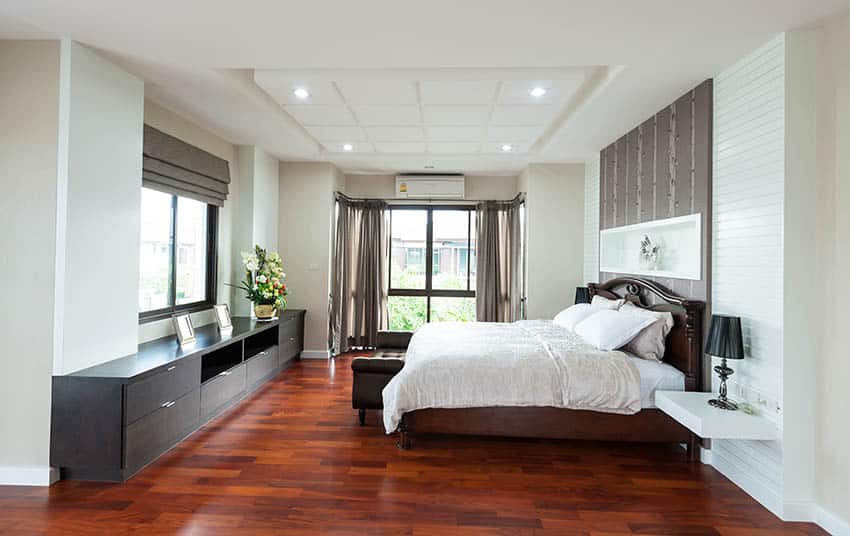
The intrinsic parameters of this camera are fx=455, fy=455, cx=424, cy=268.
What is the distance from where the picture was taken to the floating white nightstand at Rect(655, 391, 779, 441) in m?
2.43

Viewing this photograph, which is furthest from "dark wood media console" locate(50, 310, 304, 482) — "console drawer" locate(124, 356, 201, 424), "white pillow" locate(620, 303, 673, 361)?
"white pillow" locate(620, 303, 673, 361)

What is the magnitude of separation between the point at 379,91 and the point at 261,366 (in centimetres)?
291

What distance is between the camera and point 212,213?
484 centimetres

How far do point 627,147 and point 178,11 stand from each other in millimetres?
3883

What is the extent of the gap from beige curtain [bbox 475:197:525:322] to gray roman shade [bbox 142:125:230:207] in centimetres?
345

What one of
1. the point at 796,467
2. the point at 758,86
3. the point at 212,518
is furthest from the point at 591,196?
the point at 212,518

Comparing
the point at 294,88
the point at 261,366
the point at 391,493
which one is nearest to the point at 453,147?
the point at 294,88

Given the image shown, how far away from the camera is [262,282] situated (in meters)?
5.03

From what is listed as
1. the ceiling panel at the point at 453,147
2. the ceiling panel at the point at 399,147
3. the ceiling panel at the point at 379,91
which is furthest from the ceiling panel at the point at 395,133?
the ceiling panel at the point at 379,91

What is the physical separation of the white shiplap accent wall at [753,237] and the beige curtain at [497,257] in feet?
11.3

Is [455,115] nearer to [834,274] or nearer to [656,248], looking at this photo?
[656,248]

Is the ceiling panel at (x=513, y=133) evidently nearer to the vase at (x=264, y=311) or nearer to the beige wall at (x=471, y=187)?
the beige wall at (x=471, y=187)

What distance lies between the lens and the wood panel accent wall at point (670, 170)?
3.14 m

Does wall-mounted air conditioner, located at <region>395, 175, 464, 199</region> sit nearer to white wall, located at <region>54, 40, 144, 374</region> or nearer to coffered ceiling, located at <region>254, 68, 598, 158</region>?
coffered ceiling, located at <region>254, 68, 598, 158</region>
